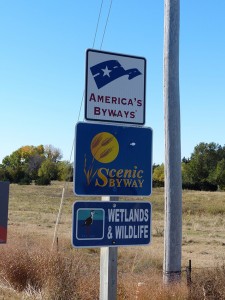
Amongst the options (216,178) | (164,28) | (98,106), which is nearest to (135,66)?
(98,106)

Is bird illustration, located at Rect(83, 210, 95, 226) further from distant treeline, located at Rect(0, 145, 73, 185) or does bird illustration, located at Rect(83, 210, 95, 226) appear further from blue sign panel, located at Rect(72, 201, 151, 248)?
distant treeline, located at Rect(0, 145, 73, 185)

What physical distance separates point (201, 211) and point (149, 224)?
147 feet

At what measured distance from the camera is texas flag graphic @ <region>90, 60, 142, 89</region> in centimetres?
426

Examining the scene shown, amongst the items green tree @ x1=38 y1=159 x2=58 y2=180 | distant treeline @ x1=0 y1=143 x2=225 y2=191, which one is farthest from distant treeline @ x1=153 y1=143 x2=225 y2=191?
green tree @ x1=38 y1=159 x2=58 y2=180

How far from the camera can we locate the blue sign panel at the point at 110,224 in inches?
159

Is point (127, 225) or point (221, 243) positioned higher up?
point (127, 225)

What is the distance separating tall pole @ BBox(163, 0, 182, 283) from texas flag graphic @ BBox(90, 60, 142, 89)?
95.6 inches

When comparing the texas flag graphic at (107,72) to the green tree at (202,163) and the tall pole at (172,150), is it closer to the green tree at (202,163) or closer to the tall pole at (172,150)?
the tall pole at (172,150)

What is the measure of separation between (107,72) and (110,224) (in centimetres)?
118

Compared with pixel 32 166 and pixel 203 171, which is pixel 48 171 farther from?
pixel 203 171

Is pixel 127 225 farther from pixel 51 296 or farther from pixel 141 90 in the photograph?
pixel 51 296

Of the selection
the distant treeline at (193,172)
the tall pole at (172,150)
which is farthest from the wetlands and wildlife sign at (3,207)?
the distant treeline at (193,172)

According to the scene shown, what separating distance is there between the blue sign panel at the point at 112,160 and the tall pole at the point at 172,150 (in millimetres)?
2336

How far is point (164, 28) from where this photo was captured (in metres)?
6.84
